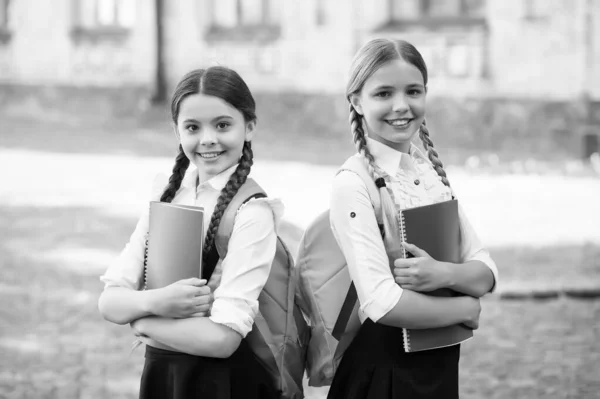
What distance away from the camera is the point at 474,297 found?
2518 millimetres

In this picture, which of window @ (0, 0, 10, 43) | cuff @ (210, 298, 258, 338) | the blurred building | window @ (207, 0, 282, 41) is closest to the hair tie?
cuff @ (210, 298, 258, 338)

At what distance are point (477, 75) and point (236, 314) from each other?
41.0 ft

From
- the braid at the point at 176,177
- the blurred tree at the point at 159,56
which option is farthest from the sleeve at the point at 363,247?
the blurred tree at the point at 159,56

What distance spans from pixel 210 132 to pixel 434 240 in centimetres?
71

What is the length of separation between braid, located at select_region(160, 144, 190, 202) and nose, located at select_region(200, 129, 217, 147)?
7.4 inches

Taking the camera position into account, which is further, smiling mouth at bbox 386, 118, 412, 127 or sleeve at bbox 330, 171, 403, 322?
smiling mouth at bbox 386, 118, 412, 127

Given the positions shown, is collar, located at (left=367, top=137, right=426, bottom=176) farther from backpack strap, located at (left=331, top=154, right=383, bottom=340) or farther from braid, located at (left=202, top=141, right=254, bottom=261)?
braid, located at (left=202, top=141, right=254, bottom=261)

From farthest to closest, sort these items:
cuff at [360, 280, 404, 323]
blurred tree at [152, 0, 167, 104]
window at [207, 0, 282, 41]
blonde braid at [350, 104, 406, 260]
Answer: blurred tree at [152, 0, 167, 104] < window at [207, 0, 282, 41] < blonde braid at [350, 104, 406, 260] < cuff at [360, 280, 404, 323]

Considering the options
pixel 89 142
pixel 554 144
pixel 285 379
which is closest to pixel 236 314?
pixel 285 379

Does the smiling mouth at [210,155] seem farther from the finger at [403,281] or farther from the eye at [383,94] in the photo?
the finger at [403,281]

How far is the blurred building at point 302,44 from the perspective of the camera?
13.7 meters

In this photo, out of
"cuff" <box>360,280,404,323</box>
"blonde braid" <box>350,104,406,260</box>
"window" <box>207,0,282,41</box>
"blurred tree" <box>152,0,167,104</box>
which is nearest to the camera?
"cuff" <box>360,280,404,323</box>

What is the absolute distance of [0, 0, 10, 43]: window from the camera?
18.0 meters

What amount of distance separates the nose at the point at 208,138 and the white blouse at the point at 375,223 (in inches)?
14.5
